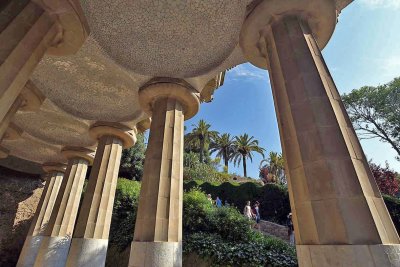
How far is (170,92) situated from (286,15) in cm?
400

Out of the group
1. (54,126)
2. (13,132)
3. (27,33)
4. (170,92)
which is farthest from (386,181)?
(13,132)

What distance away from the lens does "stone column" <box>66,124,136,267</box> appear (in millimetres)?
8180

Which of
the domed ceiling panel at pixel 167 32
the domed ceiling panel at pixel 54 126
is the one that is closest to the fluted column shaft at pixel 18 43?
the domed ceiling panel at pixel 167 32

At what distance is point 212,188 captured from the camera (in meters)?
23.4

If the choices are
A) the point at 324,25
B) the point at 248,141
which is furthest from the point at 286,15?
the point at 248,141

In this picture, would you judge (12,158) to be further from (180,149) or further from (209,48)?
(209,48)

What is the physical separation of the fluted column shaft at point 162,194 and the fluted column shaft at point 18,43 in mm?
3386

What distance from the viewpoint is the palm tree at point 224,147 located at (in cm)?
4212

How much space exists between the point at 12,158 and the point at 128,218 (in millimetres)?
9422

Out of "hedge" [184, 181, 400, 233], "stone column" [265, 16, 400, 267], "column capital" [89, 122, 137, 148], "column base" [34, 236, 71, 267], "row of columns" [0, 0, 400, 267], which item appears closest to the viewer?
"stone column" [265, 16, 400, 267]

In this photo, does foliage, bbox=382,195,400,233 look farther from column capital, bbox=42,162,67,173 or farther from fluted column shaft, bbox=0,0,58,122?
column capital, bbox=42,162,67,173

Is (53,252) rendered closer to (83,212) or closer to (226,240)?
(83,212)

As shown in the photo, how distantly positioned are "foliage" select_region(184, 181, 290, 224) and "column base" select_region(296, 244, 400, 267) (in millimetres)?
17528

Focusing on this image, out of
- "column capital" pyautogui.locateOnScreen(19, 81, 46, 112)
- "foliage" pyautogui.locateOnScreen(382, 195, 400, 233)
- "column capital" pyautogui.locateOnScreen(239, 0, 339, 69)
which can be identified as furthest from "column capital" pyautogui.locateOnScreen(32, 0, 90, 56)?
Answer: "foliage" pyautogui.locateOnScreen(382, 195, 400, 233)
